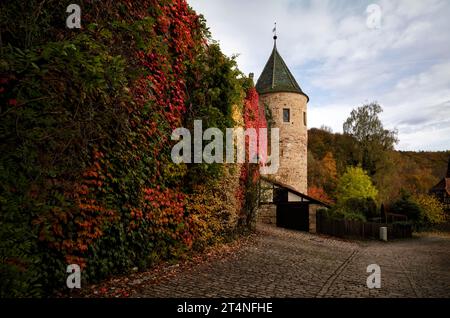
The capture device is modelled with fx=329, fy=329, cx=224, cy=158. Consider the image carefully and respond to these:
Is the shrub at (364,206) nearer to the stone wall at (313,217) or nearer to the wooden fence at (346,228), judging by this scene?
the wooden fence at (346,228)

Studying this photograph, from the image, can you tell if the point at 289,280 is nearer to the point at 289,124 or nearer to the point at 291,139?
the point at 291,139

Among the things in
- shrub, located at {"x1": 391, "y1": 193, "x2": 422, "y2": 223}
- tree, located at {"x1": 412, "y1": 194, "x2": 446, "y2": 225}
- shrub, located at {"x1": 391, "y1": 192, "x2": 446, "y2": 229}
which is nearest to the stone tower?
shrub, located at {"x1": 391, "y1": 193, "x2": 422, "y2": 223}

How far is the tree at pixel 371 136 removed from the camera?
35.4 m

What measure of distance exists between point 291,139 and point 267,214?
928 cm

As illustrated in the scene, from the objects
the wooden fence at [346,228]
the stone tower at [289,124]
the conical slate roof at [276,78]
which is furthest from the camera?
the conical slate roof at [276,78]

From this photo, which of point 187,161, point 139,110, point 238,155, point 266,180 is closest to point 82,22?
point 139,110

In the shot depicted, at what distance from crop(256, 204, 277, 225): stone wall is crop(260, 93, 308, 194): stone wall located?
268 inches

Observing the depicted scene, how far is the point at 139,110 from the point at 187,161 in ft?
7.04

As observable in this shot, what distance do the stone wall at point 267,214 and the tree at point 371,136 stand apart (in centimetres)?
1916

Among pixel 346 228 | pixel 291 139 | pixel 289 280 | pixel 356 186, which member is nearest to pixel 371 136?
pixel 356 186

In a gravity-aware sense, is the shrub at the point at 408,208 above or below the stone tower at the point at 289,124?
below

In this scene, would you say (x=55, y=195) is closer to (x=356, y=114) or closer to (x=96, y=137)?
(x=96, y=137)

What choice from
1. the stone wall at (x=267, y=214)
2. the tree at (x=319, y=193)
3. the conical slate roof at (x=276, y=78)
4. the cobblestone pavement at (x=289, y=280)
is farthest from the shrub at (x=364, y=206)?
the cobblestone pavement at (x=289, y=280)

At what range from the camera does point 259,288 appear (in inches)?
221
